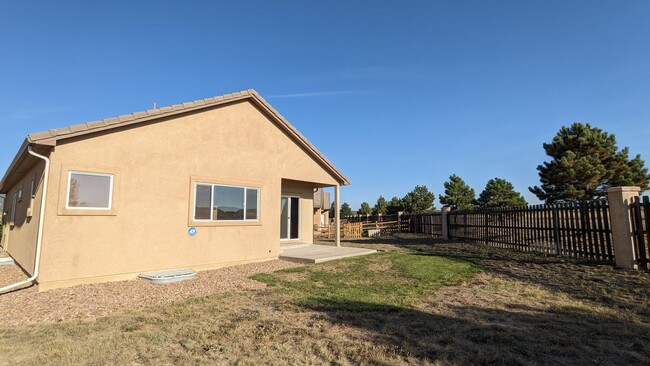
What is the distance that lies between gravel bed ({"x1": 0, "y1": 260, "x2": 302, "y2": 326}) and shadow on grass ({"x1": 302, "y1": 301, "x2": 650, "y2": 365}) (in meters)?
3.40

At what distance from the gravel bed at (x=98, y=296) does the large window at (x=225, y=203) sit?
Answer: 1954mm

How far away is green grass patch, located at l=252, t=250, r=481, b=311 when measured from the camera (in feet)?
21.6

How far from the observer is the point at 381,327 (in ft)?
16.4

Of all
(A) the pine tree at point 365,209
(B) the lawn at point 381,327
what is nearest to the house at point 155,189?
(B) the lawn at point 381,327

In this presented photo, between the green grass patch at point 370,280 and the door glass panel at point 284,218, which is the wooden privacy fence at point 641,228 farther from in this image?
the door glass panel at point 284,218

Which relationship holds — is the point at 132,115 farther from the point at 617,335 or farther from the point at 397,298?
the point at 617,335

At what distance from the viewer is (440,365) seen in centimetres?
367

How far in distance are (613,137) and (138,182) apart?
3346cm

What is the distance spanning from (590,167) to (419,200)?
2617 centimetres

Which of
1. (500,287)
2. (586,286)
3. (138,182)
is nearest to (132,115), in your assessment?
(138,182)

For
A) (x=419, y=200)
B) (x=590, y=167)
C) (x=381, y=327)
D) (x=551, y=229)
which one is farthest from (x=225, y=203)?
Answer: (x=419, y=200)

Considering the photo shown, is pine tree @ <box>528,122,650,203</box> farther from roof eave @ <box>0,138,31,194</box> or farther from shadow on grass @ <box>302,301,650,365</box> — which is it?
roof eave @ <box>0,138,31,194</box>

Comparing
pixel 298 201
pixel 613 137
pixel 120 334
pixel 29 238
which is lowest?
pixel 120 334

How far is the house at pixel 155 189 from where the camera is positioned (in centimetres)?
795
